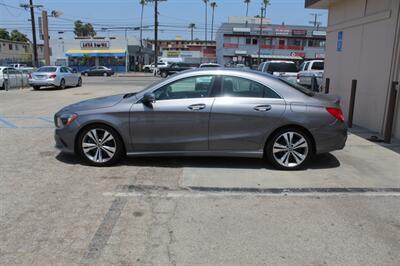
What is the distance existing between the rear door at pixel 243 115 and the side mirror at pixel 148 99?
36.8 inches

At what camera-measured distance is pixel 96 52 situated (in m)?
61.1

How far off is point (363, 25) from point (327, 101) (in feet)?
16.6

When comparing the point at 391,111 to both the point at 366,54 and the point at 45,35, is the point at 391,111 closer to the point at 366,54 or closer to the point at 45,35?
the point at 366,54

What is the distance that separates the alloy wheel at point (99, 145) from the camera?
5.78 meters

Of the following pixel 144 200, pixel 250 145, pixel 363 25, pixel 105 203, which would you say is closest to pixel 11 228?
pixel 105 203

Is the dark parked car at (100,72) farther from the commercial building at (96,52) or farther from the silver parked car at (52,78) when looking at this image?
the silver parked car at (52,78)

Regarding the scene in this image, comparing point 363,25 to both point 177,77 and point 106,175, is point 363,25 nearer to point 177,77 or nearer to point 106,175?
point 177,77

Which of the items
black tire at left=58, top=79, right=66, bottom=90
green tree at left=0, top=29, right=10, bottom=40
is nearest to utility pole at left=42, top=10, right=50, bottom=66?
black tire at left=58, top=79, right=66, bottom=90

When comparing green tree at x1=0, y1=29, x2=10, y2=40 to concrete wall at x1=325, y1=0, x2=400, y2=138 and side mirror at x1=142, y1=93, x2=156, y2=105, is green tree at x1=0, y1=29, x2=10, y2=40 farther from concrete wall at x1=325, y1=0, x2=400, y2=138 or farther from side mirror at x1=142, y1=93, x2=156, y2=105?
side mirror at x1=142, y1=93, x2=156, y2=105

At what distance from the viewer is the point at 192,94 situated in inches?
227

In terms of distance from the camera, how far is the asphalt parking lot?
3.35 m

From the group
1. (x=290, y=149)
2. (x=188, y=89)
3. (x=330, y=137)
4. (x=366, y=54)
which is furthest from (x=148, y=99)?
(x=366, y=54)

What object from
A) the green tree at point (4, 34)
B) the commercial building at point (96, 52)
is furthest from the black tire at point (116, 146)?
the green tree at point (4, 34)

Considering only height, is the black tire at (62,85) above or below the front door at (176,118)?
below
